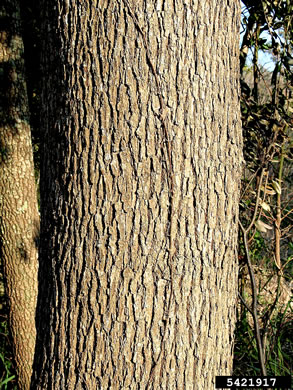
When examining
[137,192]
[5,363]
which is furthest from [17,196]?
[137,192]

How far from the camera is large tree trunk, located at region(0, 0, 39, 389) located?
3.30 metres

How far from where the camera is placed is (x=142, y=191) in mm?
1555

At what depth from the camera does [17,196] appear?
3309 millimetres

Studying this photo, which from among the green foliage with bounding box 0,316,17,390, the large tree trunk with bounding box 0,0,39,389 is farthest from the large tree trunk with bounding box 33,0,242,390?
the green foliage with bounding box 0,316,17,390

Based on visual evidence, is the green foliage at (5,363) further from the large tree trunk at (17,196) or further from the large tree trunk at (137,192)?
the large tree trunk at (137,192)

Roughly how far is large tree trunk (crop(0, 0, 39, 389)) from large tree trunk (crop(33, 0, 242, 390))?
1.73m

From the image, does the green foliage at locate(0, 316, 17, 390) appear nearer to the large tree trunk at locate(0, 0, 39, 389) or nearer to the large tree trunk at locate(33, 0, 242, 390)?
the large tree trunk at locate(0, 0, 39, 389)

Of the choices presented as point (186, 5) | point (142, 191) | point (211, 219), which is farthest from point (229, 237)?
point (186, 5)

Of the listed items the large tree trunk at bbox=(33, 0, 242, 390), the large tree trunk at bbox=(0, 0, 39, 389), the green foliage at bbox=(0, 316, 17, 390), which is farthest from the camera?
the green foliage at bbox=(0, 316, 17, 390)

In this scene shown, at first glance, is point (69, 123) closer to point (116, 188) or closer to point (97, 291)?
point (116, 188)

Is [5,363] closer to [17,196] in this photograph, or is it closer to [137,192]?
[17,196]

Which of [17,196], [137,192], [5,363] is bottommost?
[5,363]

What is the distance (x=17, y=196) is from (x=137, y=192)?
197 centimetres

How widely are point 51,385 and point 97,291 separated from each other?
427mm
